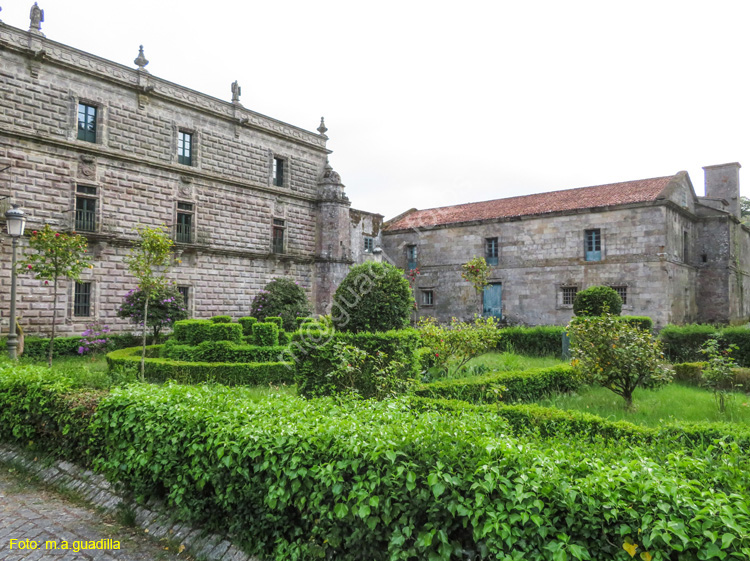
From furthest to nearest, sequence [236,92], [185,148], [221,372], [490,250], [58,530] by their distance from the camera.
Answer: [490,250], [236,92], [185,148], [221,372], [58,530]

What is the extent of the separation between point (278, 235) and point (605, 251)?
16309 mm

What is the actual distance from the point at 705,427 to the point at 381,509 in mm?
3832

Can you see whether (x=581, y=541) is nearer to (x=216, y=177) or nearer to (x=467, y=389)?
(x=467, y=389)

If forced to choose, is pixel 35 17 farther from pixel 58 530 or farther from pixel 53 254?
pixel 58 530

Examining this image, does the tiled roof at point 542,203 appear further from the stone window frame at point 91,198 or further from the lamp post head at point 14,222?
the lamp post head at point 14,222

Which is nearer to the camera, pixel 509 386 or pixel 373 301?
pixel 373 301

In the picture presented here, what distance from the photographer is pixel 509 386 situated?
368 inches

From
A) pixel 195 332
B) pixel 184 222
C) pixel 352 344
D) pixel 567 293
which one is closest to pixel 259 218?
pixel 184 222

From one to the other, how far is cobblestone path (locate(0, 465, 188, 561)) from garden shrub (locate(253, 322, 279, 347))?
8.30 meters

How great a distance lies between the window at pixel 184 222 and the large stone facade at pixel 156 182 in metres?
0.04

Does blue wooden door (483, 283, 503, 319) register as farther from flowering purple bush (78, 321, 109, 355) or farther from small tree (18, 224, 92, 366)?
small tree (18, 224, 92, 366)

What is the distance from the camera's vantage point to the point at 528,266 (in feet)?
84.4

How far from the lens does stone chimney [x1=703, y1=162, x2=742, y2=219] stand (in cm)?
2664

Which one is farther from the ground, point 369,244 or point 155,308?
point 369,244
